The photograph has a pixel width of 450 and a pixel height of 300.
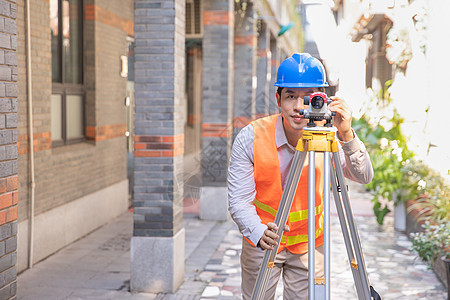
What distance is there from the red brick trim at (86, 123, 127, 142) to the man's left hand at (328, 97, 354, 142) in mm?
6133

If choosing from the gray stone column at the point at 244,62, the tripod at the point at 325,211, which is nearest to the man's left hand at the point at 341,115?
the tripod at the point at 325,211

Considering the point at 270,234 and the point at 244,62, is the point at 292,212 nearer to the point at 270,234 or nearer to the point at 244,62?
the point at 270,234

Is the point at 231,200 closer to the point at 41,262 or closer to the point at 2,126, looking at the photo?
the point at 2,126

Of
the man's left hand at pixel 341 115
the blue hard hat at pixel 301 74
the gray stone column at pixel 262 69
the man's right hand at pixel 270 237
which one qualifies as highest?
the gray stone column at pixel 262 69

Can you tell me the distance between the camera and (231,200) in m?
3.04

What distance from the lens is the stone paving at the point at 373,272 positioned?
586 centimetres

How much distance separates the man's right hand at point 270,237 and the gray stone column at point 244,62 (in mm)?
8428

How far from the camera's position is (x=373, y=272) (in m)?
6.67

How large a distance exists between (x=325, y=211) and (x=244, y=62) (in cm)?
902

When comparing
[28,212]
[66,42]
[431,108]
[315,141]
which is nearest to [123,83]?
[66,42]

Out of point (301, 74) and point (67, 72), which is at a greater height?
point (67, 72)

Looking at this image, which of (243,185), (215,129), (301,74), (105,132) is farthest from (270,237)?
(215,129)

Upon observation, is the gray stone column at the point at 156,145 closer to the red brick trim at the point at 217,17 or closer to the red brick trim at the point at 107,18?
the red brick trim at the point at 107,18

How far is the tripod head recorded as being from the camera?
261 cm
